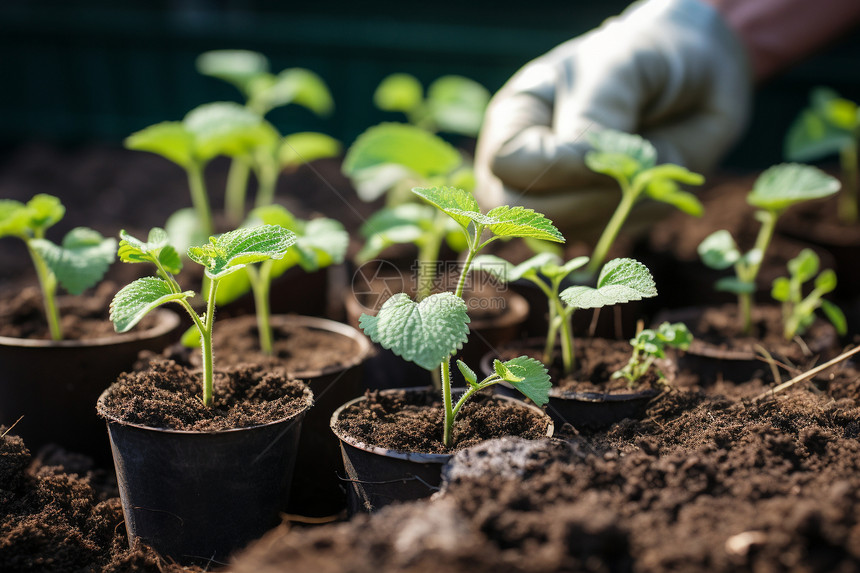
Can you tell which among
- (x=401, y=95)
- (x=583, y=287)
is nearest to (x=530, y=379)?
(x=583, y=287)

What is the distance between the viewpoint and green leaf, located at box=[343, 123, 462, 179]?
165 cm

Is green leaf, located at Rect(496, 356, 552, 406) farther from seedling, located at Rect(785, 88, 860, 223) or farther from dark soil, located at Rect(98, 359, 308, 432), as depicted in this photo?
seedling, located at Rect(785, 88, 860, 223)

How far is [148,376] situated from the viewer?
104cm

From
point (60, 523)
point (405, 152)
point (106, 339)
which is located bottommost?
point (60, 523)

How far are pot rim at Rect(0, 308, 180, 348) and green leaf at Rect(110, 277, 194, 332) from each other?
35 cm

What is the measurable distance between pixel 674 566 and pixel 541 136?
106 centimetres

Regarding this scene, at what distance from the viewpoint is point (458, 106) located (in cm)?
235

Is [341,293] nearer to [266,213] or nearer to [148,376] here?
[266,213]

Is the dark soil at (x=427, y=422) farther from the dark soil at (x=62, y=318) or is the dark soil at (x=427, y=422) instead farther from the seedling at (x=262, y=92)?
the seedling at (x=262, y=92)

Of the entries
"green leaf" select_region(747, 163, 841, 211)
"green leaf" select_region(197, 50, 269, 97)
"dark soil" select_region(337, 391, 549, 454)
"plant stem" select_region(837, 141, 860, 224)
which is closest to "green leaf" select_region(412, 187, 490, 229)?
"dark soil" select_region(337, 391, 549, 454)

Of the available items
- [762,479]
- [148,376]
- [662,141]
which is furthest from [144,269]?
[762,479]

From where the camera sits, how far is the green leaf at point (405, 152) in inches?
64.8

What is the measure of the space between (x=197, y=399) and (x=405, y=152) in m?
0.88

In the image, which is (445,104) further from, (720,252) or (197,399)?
(197,399)
